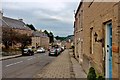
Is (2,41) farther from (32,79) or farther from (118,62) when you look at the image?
(118,62)

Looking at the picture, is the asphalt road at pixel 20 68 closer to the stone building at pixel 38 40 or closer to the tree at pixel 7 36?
the tree at pixel 7 36

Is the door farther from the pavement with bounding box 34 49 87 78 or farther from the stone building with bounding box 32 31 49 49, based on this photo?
the stone building with bounding box 32 31 49 49

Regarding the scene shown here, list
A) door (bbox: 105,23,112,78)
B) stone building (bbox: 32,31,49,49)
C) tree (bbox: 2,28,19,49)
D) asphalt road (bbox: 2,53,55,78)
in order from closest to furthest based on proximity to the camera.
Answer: door (bbox: 105,23,112,78)
asphalt road (bbox: 2,53,55,78)
tree (bbox: 2,28,19,49)
stone building (bbox: 32,31,49,49)

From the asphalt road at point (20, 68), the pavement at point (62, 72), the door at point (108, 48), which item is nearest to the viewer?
the door at point (108, 48)

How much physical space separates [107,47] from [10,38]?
149 ft

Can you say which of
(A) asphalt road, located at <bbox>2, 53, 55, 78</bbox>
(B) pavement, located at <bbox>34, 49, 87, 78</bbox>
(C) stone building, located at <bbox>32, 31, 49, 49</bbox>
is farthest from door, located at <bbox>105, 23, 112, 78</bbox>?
(C) stone building, located at <bbox>32, 31, 49, 49</bbox>

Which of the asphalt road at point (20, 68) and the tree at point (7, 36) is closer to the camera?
the asphalt road at point (20, 68)

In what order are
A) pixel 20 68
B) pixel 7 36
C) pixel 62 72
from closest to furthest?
1. pixel 62 72
2. pixel 20 68
3. pixel 7 36

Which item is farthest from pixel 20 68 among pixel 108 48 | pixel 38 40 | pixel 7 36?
pixel 38 40

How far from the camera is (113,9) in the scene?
7004 millimetres

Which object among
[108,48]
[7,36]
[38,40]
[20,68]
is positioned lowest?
[20,68]

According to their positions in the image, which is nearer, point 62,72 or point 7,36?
point 62,72

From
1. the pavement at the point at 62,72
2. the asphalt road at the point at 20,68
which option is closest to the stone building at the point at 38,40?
the asphalt road at the point at 20,68

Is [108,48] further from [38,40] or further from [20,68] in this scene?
[38,40]
